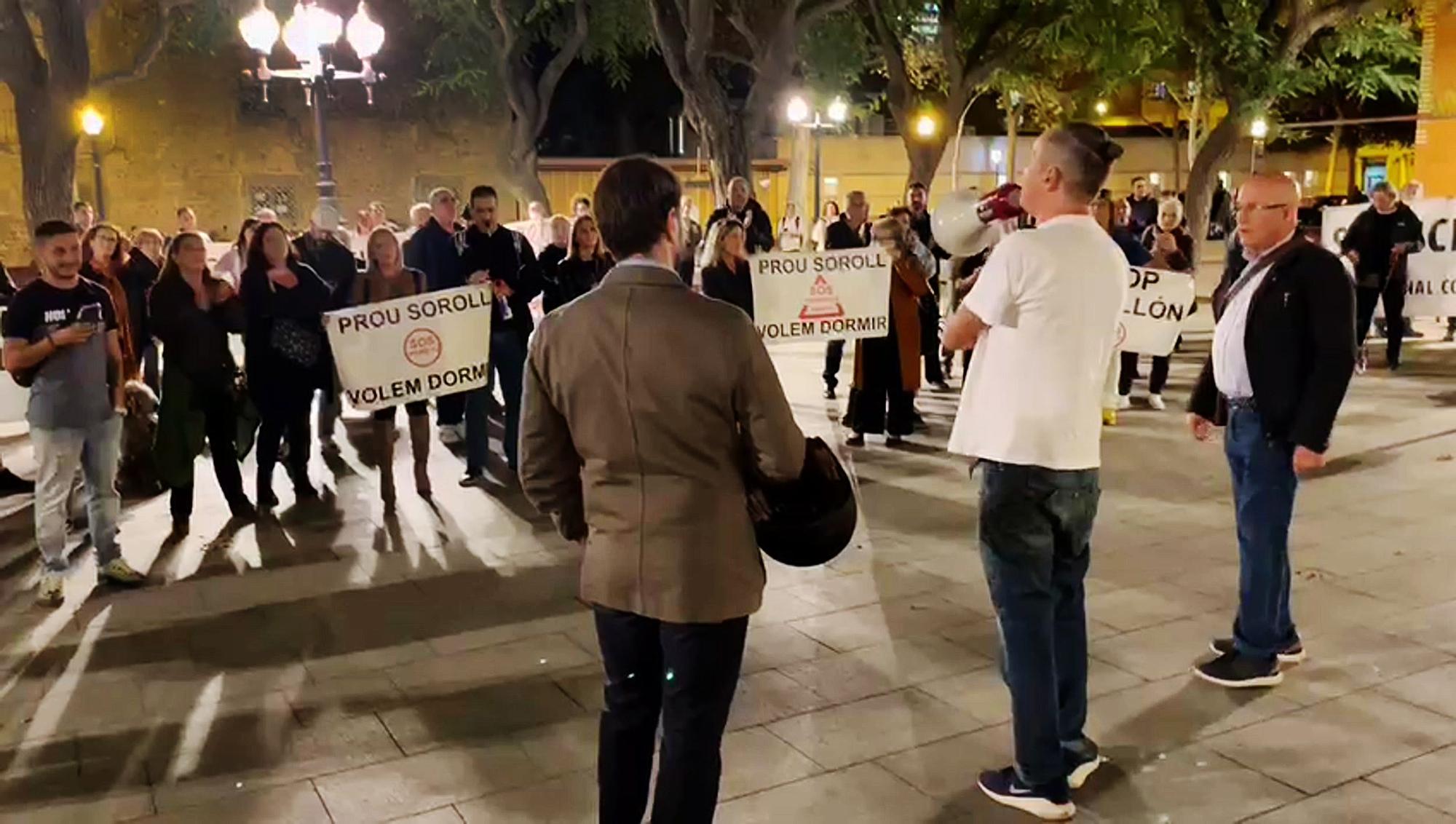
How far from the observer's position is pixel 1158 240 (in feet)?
35.1

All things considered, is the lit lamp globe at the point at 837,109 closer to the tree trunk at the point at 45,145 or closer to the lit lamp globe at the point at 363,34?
the lit lamp globe at the point at 363,34

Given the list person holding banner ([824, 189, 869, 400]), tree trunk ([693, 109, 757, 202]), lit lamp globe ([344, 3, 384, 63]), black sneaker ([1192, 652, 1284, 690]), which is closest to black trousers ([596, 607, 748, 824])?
black sneaker ([1192, 652, 1284, 690])

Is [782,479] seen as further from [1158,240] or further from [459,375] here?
[1158,240]

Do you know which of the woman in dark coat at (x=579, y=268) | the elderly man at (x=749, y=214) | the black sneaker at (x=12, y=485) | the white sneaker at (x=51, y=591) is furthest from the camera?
the elderly man at (x=749, y=214)

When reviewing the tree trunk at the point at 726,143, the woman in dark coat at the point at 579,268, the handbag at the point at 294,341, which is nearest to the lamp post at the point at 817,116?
the tree trunk at the point at 726,143

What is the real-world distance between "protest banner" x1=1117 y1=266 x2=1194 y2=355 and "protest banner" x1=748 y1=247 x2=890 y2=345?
2.03m

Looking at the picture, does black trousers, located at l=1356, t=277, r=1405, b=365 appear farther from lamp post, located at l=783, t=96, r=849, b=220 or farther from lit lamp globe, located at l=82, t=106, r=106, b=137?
lit lamp globe, located at l=82, t=106, r=106, b=137

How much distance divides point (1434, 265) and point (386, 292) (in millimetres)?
10125

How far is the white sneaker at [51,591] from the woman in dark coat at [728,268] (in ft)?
15.5

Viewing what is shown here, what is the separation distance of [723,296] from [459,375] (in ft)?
7.84

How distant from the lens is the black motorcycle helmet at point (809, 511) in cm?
296

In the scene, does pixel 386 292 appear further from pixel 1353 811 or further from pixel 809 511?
pixel 1353 811

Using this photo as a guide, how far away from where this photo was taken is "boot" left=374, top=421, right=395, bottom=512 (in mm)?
7684

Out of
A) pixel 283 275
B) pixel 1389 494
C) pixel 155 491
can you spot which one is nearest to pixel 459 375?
pixel 283 275
